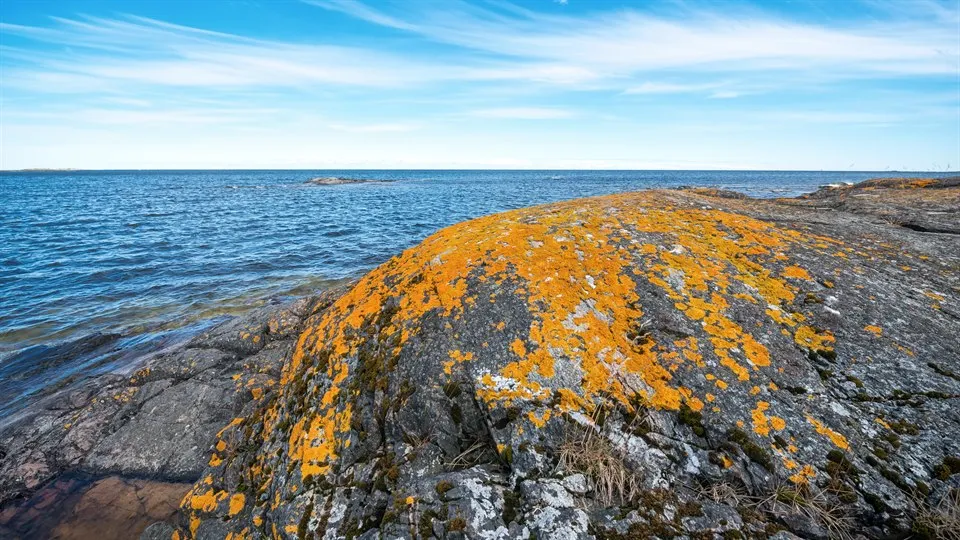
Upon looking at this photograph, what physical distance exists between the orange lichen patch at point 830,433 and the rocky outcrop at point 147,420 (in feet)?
21.6

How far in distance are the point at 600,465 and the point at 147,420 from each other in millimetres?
7666

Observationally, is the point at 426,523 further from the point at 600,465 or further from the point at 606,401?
the point at 606,401

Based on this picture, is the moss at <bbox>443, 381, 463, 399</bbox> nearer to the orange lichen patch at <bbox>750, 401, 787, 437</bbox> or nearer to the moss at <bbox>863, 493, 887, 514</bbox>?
the orange lichen patch at <bbox>750, 401, 787, 437</bbox>

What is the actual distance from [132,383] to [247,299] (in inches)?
330

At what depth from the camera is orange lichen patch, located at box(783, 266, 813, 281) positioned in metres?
5.46

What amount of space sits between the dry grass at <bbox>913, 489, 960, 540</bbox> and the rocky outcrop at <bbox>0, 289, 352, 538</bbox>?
7.03 metres

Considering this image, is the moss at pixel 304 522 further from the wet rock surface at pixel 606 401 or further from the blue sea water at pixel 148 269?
the blue sea water at pixel 148 269

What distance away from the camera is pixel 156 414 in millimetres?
7270

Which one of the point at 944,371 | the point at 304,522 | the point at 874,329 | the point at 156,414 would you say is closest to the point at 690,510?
the point at 944,371

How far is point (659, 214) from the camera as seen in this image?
7.30 meters

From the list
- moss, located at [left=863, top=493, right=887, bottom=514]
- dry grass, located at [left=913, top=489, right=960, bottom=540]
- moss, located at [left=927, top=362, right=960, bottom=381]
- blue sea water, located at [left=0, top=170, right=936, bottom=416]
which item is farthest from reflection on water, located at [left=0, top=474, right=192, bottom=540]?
moss, located at [left=927, top=362, right=960, bottom=381]

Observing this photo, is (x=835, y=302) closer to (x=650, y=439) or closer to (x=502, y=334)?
(x=650, y=439)

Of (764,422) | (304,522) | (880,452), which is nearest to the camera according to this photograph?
(880,452)

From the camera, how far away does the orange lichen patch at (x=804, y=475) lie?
11.1 ft
